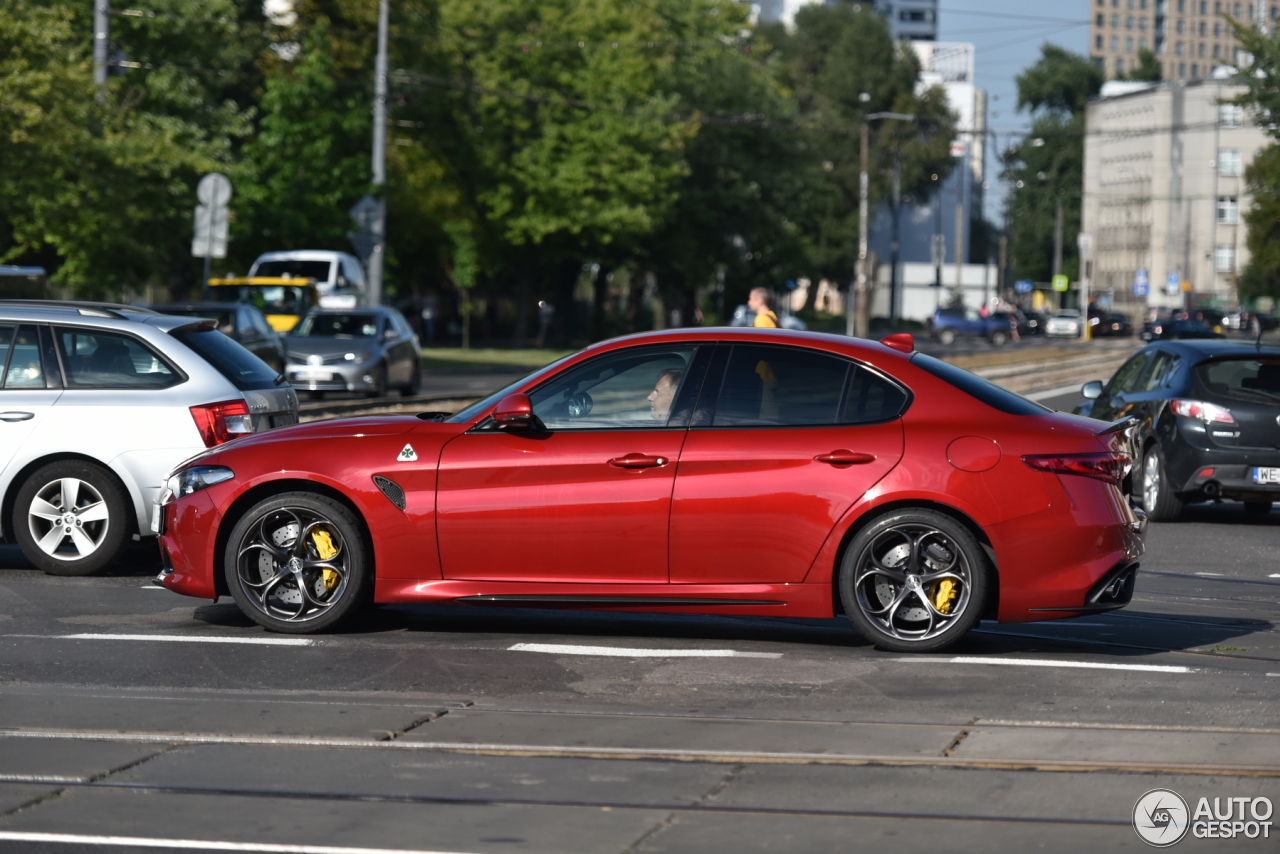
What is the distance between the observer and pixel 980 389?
7816 mm

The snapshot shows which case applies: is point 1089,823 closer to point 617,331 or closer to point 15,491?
point 15,491

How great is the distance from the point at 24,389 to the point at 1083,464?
6044 mm

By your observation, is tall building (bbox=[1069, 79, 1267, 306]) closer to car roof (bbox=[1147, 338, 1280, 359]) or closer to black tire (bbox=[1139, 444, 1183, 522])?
car roof (bbox=[1147, 338, 1280, 359])

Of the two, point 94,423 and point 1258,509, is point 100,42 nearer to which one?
point 94,423

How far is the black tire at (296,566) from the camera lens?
26.0 feet

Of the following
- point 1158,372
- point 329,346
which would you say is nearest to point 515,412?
point 1158,372

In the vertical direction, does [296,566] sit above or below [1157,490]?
→ above

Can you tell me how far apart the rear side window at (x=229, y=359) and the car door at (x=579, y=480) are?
10.0ft

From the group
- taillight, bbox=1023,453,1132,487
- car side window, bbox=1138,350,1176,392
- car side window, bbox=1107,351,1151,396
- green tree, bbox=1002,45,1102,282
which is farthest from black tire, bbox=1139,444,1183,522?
green tree, bbox=1002,45,1102,282

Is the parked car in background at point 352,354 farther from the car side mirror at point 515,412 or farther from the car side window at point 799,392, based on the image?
the car side window at point 799,392

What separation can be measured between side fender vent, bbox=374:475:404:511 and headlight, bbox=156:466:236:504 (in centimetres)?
74

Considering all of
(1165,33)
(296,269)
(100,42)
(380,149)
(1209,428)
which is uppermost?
(1165,33)

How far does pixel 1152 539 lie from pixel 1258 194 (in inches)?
1456

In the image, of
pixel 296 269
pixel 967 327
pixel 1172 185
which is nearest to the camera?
pixel 296 269
